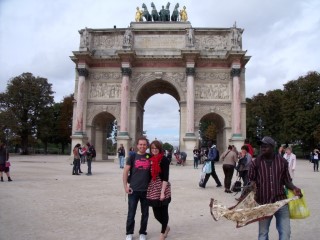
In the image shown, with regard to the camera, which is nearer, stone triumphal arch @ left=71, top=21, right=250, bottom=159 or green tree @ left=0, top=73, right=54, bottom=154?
stone triumphal arch @ left=71, top=21, right=250, bottom=159

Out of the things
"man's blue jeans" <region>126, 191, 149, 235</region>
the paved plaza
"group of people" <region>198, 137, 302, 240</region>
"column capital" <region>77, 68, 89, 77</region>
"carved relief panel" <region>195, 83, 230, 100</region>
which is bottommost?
the paved plaza

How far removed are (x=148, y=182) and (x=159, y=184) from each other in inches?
7.4

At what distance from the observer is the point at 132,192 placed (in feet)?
18.0

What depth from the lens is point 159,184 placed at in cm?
536

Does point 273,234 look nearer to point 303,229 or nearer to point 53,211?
point 303,229

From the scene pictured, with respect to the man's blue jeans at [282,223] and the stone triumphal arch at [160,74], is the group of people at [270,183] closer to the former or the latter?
the man's blue jeans at [282,223]

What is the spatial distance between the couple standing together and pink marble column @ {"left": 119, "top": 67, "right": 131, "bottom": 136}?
2547 cm

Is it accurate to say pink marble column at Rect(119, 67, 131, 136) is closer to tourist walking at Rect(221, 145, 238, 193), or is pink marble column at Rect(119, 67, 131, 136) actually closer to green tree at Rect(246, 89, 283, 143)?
tourist walking at Rect(221, 145, 238, 193)

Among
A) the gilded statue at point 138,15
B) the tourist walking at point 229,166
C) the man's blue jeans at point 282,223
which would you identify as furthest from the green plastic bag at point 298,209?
the gilded statue at point 138,15

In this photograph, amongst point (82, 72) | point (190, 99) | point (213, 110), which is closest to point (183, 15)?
point (190, 99)

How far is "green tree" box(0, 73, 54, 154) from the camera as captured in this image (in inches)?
1839

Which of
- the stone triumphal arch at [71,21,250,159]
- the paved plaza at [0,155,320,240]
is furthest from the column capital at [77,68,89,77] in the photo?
the paved plaza at [0,155,320,240]

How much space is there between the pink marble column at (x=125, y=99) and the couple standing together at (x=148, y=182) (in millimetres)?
25472

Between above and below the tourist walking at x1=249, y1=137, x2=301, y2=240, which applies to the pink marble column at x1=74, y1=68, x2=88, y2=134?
above
